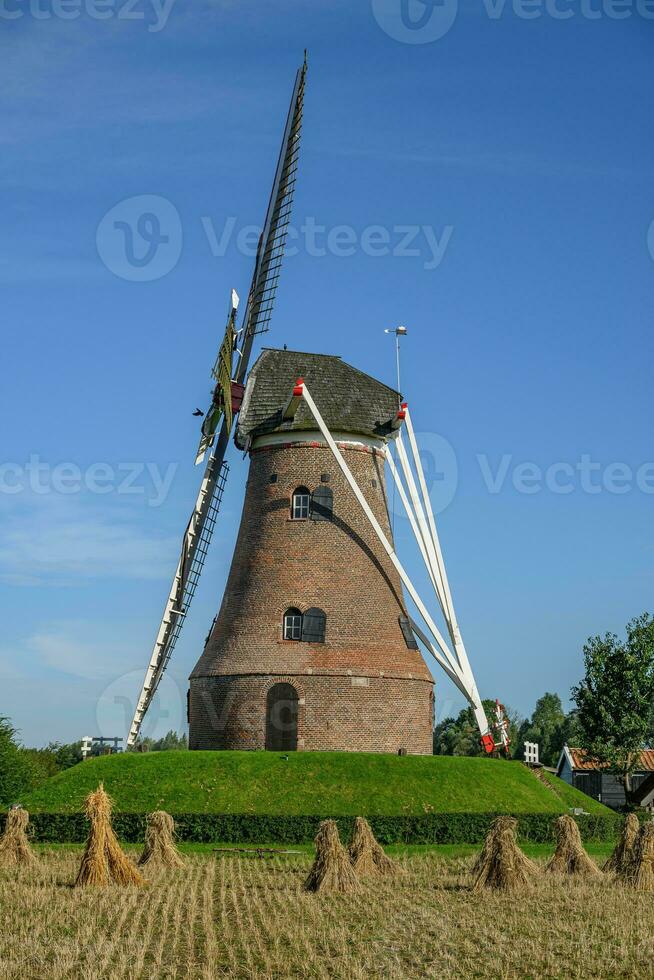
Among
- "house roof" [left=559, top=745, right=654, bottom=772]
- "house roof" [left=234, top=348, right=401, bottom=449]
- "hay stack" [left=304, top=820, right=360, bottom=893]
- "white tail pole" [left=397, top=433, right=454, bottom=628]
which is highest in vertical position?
"house roof" [left=234, top=348, right=401, bottom=449]

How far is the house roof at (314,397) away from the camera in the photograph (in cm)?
4162

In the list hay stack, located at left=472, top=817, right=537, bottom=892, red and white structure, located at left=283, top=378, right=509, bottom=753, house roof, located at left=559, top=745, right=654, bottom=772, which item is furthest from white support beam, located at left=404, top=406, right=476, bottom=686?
house roof, located at left=559, top=745, right=654, bottom=772

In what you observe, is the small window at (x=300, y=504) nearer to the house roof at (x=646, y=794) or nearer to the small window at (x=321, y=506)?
the small window at (x=321, y=506)

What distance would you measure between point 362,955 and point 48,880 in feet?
34.7

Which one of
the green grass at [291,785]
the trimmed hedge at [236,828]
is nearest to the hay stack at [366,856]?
the trimmed hedge at [236,828]

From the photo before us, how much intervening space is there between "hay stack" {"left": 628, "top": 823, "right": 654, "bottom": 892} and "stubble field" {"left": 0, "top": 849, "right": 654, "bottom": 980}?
50cm

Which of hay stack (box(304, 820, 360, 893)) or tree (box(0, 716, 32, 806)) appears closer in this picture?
hay stack (box(304, 820, 360, 893))

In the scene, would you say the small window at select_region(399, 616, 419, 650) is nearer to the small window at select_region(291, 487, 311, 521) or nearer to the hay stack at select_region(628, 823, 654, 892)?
the small window at select_region(291, 487, 311, 521)

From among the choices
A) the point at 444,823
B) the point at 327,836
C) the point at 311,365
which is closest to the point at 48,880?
the point at 327,836

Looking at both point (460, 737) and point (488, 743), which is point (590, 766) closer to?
point (460, 737)

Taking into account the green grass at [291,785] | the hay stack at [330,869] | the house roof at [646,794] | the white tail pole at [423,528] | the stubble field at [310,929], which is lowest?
the stubble field at [310,929]

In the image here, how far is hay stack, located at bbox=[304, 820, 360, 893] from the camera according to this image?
23.8 metres

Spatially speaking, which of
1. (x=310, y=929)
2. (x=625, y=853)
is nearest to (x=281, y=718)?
(x=625, y=853)

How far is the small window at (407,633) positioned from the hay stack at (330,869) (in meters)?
17.2
